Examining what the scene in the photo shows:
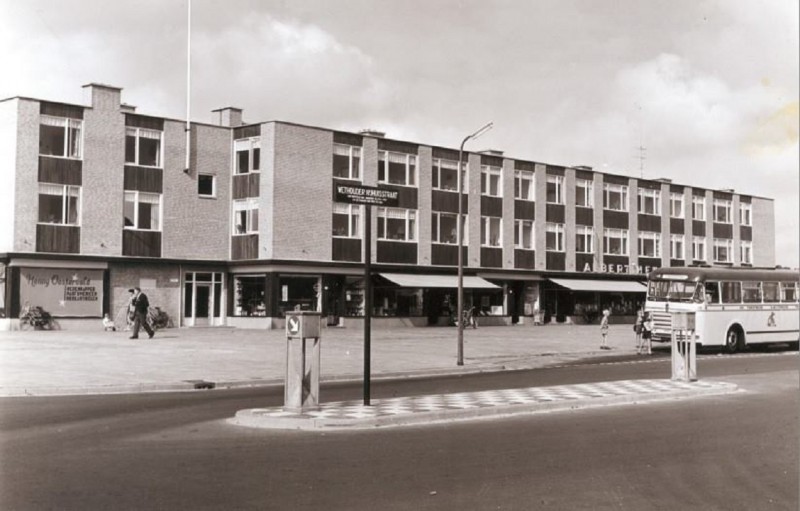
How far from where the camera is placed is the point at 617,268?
64.6 meters

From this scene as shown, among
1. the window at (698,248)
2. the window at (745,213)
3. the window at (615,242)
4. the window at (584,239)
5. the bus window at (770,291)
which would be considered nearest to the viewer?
the bus window at (770,291)

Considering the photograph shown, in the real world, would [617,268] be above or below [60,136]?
below

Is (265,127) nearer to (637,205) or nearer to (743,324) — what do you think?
(743,324)

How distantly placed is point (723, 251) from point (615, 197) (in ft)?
43.7

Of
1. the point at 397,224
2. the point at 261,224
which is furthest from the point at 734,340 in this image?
the point at 261,224

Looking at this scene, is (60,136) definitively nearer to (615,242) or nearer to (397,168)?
(397,168)

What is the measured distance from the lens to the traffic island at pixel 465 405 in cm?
1242

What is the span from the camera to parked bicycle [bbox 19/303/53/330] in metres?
39.6

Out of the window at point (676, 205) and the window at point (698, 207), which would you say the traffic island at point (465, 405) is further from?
the window at point (698, 207)

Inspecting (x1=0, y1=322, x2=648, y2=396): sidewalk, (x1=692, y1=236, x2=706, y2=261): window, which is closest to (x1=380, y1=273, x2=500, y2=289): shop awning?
(x1=0, y1=322, x2=648, y2=396): sidewalk

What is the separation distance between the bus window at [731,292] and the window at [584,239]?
29452mm

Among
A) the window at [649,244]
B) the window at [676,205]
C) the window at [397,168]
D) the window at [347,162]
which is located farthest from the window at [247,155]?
the window at [676,205]

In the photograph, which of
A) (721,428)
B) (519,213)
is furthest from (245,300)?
(721,428)

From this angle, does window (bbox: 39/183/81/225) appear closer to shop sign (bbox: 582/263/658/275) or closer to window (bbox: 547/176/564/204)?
window (bbox: 547/176/564/204)
